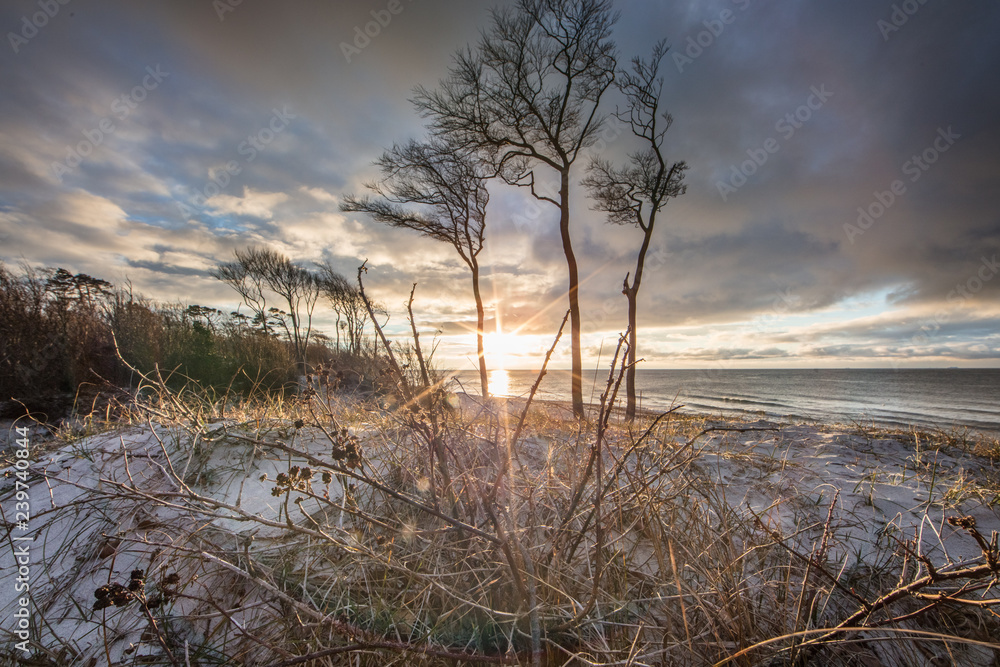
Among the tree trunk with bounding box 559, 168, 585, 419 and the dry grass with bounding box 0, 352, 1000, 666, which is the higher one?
the tree trunk with bounding box 559, 168, 585, 419

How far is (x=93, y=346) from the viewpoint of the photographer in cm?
757

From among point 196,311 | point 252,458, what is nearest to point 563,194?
point 252,458

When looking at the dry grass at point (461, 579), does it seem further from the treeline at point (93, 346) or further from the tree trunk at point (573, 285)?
the tree trunk at point (573, 285)

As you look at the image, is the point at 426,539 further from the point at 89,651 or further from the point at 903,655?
the point at 903,655

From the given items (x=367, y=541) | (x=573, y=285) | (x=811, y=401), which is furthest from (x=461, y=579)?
(x=811, y=401)

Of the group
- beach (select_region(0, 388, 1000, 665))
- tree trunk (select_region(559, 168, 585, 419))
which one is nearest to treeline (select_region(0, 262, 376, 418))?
beach (select_region(0, 388, 1000, 665))

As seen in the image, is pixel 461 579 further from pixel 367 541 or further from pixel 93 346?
pixel 93 346

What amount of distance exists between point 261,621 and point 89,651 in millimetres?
644

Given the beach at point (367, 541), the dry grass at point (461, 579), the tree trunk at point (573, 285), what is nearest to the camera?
the dry grass at point (461, 579)

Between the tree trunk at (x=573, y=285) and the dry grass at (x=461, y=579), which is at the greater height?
the tree trunk at (x=573, y=285)

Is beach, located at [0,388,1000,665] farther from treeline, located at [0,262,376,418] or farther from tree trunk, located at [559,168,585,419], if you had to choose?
tree trunk, located at [559,168,585,419]

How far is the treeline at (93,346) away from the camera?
6336mm

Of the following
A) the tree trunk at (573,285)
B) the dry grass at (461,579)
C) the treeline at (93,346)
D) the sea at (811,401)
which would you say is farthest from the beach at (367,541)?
the tree trunk at (573,285)

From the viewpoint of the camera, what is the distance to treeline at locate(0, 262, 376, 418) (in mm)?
6336
